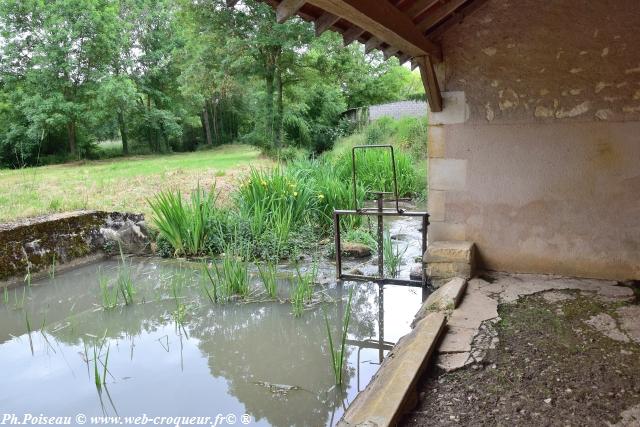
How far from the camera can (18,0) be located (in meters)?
15.1

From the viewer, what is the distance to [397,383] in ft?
6.70

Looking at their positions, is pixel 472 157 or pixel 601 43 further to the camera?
pixel 472 157

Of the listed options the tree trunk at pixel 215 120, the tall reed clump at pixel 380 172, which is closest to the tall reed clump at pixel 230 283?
the tall reed clump at pixel 380 172

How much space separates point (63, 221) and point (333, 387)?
13.8ft

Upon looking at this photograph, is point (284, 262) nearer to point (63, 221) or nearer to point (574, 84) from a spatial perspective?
point (63, 221)

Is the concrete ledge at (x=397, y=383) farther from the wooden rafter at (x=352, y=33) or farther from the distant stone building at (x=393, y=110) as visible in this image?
the distant stone building at (x=393, y=110)

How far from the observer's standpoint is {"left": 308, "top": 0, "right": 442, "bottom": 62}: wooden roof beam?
2037 millimetres

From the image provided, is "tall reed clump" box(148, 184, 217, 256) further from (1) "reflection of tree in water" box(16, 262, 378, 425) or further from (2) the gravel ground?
(2) the gravel ground

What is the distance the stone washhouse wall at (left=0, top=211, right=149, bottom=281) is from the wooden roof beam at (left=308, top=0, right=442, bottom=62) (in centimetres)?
438

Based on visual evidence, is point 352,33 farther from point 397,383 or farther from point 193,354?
point 193,354

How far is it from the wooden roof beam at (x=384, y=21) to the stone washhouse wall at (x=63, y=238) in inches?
172

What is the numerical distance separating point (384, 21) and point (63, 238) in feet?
15.3

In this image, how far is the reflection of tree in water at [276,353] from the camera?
256cm

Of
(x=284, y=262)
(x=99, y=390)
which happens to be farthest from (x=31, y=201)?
(x=99, y=390)
